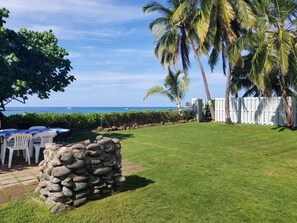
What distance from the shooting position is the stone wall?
15.2 ft

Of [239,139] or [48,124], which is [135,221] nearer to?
[239,139]

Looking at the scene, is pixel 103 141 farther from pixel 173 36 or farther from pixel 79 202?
pixel 173 36

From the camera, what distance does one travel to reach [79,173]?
4.73 metres

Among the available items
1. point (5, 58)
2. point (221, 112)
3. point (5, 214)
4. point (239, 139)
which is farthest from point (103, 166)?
point (221, 112)

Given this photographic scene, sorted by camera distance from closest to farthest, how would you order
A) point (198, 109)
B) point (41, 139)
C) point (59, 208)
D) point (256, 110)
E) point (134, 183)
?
point (59, 208)
point (134, 183)
point (41, 139)
point (256, 110)
point (198, 109)

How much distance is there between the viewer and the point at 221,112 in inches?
704

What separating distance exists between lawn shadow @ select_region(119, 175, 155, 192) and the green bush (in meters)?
8.42

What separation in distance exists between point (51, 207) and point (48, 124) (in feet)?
30.2

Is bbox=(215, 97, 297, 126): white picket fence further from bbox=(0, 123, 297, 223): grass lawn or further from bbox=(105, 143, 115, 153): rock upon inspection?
bbox=(105, 143, 115, 153): rock

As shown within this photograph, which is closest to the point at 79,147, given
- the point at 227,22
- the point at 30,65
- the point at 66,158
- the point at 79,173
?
the point at 66,158

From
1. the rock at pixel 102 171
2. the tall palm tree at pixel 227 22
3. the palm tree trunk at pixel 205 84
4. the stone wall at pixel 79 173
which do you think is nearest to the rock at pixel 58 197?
the stone wall at pixel 79 173

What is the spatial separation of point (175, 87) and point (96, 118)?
6.60 meters

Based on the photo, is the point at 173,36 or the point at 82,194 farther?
the point at 173,36

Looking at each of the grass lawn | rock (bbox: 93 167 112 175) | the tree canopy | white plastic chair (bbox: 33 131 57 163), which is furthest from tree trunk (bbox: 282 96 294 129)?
rock (bbox: 93 167 112 175)
